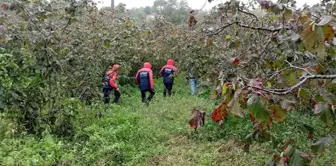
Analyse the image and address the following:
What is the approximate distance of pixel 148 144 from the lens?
7059 millimetres

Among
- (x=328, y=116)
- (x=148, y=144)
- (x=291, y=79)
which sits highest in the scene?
(x=291, y=79)

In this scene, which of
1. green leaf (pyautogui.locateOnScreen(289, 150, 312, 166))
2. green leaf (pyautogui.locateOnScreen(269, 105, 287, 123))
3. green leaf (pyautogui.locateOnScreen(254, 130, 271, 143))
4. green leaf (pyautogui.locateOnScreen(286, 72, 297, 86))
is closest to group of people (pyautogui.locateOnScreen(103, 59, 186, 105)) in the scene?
green leaf (pyautogui.locateOnScreen(254, 130, 271, 143))

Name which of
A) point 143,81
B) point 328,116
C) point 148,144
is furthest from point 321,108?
point 143,81

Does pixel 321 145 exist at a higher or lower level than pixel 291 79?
lower

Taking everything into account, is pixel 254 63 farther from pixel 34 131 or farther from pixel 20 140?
pixel 34 131

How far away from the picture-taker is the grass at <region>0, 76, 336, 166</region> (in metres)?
5.99

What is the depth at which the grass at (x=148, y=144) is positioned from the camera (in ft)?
19.7

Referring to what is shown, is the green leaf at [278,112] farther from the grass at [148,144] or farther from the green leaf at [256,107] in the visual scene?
the grass at [148,144]

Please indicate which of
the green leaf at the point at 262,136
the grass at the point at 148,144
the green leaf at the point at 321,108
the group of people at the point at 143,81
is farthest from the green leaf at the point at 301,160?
the group of people at the point at 143,81

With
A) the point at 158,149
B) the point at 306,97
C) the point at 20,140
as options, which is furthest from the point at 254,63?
the point at 20,140

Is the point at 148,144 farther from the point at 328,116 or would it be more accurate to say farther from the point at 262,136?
the point at 328,116

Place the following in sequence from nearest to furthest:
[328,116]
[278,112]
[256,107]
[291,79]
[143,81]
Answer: [256,107]
[328,116]
[278,112]
[291,79]
[143,81]

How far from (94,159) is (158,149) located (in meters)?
1.18

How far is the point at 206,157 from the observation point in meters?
6.32
